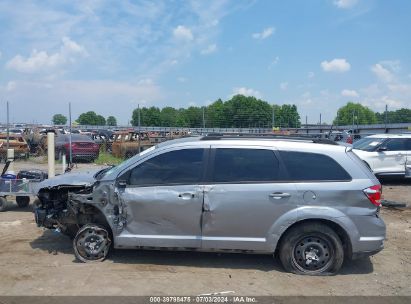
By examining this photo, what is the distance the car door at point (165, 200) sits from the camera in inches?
230

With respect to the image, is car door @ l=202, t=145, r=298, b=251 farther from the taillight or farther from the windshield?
the windshield

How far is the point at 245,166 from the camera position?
5.93 m

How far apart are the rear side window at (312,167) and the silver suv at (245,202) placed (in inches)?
0.5

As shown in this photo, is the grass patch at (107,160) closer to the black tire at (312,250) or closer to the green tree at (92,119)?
the black tire at (312,250)

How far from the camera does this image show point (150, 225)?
19.4 ft

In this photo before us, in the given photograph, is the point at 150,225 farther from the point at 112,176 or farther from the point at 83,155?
the point at 83,155

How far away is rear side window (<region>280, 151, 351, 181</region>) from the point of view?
5.80 meters

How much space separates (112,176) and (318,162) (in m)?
2.76

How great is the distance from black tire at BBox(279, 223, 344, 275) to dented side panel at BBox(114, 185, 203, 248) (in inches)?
46.2

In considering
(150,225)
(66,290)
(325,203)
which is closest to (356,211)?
(325,203)

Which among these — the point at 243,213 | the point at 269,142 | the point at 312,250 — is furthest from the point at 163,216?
the point at 312,250

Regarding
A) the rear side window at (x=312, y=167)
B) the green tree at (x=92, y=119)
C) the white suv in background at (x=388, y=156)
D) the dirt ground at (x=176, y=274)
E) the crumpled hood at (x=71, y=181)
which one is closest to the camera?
the dirt ground at (x=176, y=274)

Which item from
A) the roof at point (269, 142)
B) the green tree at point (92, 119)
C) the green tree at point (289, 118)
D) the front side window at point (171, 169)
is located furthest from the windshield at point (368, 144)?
the green tree at point (92, 119)

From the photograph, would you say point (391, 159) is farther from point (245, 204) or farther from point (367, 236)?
point (245, 204)
